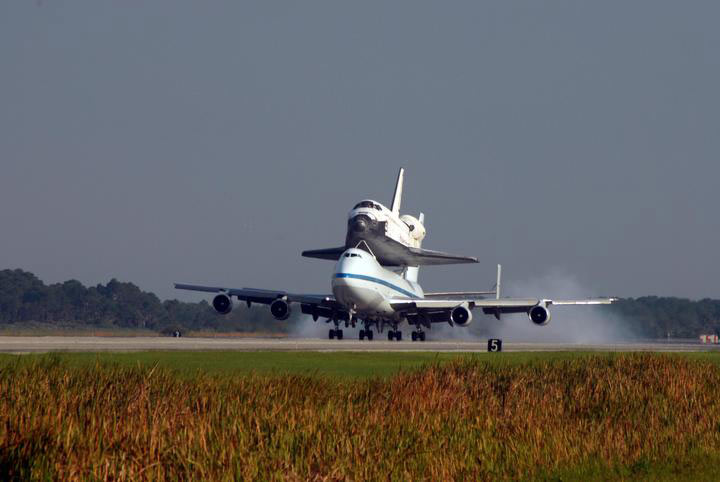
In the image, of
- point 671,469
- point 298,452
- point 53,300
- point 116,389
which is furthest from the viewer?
point 53,300

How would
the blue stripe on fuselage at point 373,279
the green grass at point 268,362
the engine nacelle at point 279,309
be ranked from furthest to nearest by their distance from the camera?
the engine nacelle at point 279,309
the blue stripe on fuselage at point 373,279
the green grass at point 268,362

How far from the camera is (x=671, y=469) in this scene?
1977 cm

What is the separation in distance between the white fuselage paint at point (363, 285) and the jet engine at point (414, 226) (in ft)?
117

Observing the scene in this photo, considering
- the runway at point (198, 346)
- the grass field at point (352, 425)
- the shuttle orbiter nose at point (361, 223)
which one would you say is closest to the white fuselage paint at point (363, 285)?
the runway at point (198, 346)

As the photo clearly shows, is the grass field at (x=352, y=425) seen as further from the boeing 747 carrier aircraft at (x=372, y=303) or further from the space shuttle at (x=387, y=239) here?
the space shuttle at (x=387, y=239)

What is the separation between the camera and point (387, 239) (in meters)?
99.0

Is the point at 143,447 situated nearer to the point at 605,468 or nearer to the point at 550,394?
the point at 605,468

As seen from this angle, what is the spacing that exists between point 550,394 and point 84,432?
11581 millimetres

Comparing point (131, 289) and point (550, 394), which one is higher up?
point (131, 289)

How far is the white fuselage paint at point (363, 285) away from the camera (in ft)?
230

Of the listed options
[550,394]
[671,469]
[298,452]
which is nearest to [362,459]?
[298,452]

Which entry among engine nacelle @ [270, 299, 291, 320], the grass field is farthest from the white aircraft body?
the grass field

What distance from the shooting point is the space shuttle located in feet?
314

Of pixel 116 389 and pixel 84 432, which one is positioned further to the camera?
pixel 116 389
